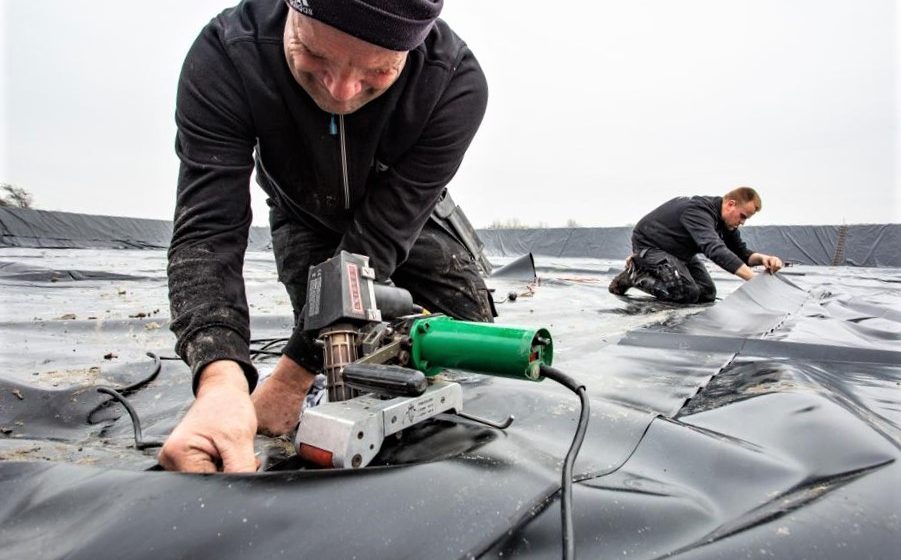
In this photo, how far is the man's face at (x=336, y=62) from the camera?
83cm

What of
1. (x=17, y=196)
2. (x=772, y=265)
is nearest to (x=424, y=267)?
(x=772, y=265)

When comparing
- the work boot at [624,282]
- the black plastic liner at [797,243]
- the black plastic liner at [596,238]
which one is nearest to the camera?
the work boot at [624,282]

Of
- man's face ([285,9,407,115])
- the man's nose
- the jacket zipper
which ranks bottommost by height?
the jacket zipper

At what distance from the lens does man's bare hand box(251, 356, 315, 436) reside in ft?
3.70

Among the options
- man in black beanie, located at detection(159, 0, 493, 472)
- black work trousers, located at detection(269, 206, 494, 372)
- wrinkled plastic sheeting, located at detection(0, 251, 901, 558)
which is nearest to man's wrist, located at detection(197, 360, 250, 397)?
man in black beanie, located at detection(159, 0, 493, 472)

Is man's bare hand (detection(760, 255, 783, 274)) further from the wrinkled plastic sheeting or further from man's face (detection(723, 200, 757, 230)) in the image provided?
the wrinkled plastic sheeting

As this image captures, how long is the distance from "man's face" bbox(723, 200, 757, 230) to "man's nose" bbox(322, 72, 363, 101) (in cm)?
382

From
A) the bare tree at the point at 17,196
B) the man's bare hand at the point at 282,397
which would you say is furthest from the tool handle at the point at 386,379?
the bare tree at the point at 17,196

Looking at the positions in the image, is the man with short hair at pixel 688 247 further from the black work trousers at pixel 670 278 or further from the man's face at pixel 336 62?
the man's face at pixel 336 62

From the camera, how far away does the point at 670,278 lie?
379 centimetres

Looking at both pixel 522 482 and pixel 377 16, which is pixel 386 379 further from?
pixel 377 16

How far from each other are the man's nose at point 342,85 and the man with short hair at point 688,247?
345 centimetres

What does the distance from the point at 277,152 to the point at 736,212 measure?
383 cm

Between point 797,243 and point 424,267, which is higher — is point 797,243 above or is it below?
below
